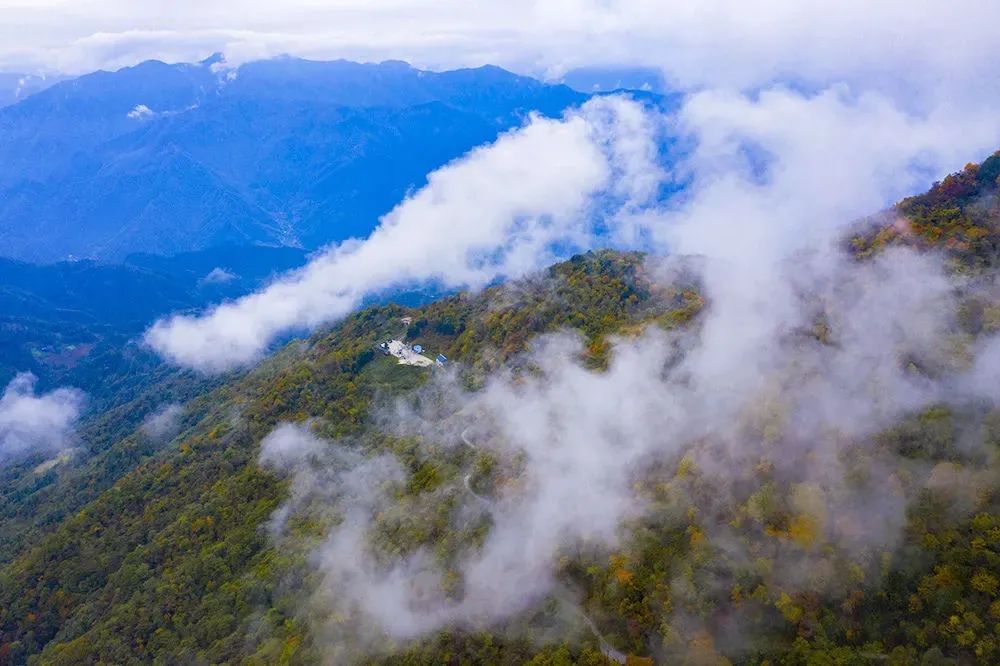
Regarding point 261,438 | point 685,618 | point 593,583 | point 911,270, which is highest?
point 911,270

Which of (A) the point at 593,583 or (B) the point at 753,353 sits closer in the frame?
(A) the point at 593,583

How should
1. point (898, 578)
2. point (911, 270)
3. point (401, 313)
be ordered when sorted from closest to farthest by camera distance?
point (898, 578), point (911, 270), point (401, 313)

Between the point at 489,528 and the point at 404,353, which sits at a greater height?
the point at 489,528

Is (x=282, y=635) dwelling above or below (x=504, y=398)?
below

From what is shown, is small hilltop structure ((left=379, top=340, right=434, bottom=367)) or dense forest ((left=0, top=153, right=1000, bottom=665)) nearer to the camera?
dense forest ((left=0, top=153, right=1000, bottom=665))

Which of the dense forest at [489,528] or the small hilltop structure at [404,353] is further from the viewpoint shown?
Answer: the small hilltop structure at [404,353]

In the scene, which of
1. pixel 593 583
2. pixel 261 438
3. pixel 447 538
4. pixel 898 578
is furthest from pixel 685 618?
pixel 261 438

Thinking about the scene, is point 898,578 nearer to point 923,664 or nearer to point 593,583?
point 923,664

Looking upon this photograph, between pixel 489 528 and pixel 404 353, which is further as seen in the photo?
pixel 404 353
